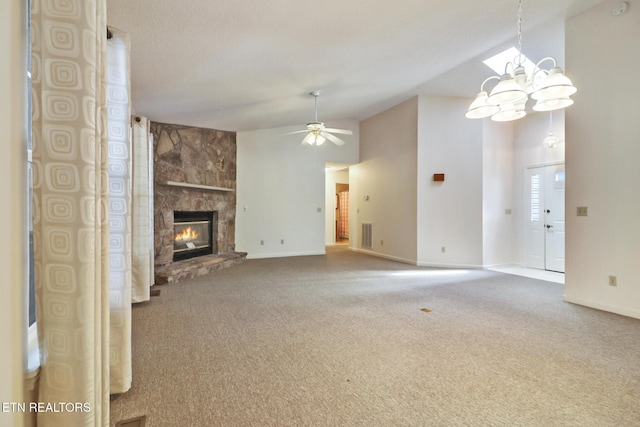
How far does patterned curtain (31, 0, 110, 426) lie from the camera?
43.9 inches

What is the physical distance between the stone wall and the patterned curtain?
4208 mm

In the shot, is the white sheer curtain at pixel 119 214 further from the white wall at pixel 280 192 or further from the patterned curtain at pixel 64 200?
the white wall at pixel 280 192

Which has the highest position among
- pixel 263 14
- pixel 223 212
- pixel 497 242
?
pixel 263 14

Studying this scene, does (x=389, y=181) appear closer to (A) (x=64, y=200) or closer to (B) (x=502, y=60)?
(B) (x=502, y=60)

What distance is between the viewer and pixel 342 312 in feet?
10.7

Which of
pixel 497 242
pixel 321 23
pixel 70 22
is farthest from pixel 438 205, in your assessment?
pixel 70 22

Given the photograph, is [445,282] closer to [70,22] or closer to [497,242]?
[497,242]

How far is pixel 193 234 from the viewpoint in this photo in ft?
19.7

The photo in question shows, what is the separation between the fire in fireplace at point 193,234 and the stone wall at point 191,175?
0.49ft

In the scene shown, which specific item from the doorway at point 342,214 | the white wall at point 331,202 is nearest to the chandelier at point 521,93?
the white wall at point 331,202

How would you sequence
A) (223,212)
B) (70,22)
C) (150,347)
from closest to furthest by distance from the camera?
Answer: (70,22), (150,347), (223,212)

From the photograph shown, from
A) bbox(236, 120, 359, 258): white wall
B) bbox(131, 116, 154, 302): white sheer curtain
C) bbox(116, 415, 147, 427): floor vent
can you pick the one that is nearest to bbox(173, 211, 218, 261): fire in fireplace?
bbox(236, 120, 359, 258): white wall

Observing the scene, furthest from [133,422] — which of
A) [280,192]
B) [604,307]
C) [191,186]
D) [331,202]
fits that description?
[331,202]

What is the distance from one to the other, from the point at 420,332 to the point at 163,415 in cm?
205
